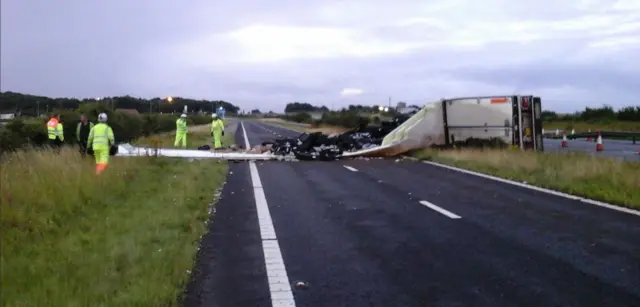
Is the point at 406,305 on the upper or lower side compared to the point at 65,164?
lower

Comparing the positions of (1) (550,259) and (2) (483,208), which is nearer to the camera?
(1) (550,259)

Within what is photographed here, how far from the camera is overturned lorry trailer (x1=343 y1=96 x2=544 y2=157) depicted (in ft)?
77.1

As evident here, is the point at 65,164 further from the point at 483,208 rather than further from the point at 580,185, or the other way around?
the point at 580,185

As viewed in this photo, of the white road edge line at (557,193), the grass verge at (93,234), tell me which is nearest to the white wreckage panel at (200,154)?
Answer: the white road edge line at (557,193)

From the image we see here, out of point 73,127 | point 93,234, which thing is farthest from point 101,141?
point 73,127

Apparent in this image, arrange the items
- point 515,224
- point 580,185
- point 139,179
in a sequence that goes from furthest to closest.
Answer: point 139,179, point 580,185, point 515,224

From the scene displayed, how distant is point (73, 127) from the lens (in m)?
36.8

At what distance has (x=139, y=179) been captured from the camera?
16328 mm

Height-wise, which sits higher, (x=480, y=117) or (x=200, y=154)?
(x=480, y=117)

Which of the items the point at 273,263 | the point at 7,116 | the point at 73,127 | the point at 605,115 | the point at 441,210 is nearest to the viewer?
the point at 273,263

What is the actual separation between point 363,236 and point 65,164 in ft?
29.3

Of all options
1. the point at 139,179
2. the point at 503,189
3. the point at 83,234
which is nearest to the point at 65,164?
the point at 139,179

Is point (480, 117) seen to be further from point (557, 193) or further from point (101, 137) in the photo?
point (101, 137)

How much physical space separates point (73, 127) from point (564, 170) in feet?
91.6
